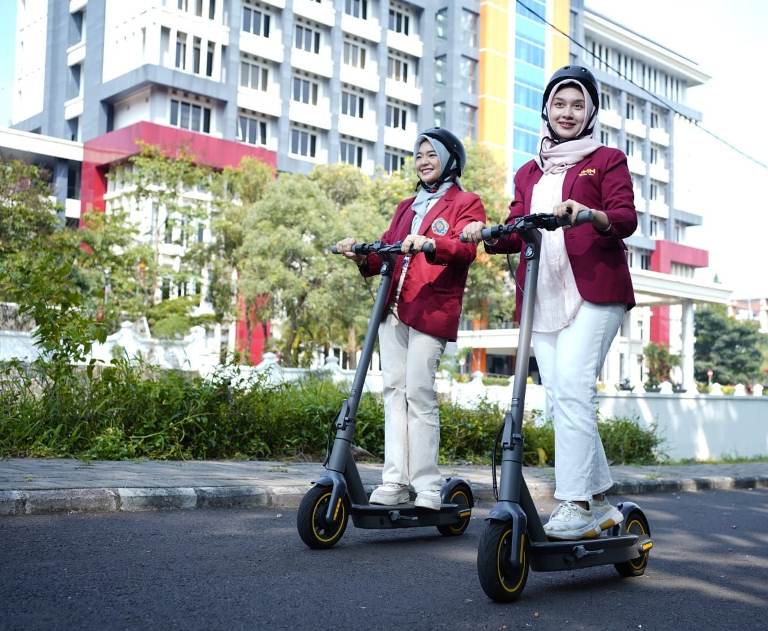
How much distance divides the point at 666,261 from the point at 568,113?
8146cm

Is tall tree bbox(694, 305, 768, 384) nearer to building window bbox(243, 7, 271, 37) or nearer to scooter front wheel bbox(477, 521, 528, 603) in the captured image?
building window bbox(243, 7, 271, 37)

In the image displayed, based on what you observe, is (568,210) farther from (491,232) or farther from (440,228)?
(440,228)

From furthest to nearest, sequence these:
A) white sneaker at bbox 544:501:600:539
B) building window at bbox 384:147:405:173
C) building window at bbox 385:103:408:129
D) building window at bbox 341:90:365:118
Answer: building window at bbox 385:103:408:129 < building window at bbox 384:147:405:173 < building window at bbox 341:90:365:118 < white sneaker at bbox 544:501:600:539

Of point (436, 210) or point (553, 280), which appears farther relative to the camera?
point (436, 210)

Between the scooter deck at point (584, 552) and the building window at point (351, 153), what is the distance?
2104 inches

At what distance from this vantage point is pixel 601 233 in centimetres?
407

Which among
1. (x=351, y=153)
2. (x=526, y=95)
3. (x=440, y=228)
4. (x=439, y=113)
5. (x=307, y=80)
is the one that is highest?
(x=526, y=95)

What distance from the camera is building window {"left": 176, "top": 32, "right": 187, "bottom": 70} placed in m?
49.1

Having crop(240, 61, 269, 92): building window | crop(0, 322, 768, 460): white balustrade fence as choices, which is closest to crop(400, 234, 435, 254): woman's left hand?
crop(0, 322, 768, 460): white balustrade fence

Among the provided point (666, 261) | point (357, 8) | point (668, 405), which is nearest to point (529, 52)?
point (357, 8)

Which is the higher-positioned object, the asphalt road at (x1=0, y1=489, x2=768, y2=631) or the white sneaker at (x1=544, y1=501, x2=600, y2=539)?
the white sneaker at (x1=544, y1=501, x2=600, y2=539)

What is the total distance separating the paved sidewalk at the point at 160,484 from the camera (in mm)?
5430

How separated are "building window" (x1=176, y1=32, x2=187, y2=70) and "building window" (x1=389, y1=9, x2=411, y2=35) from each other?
51.6 ft

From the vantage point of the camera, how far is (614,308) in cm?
426
